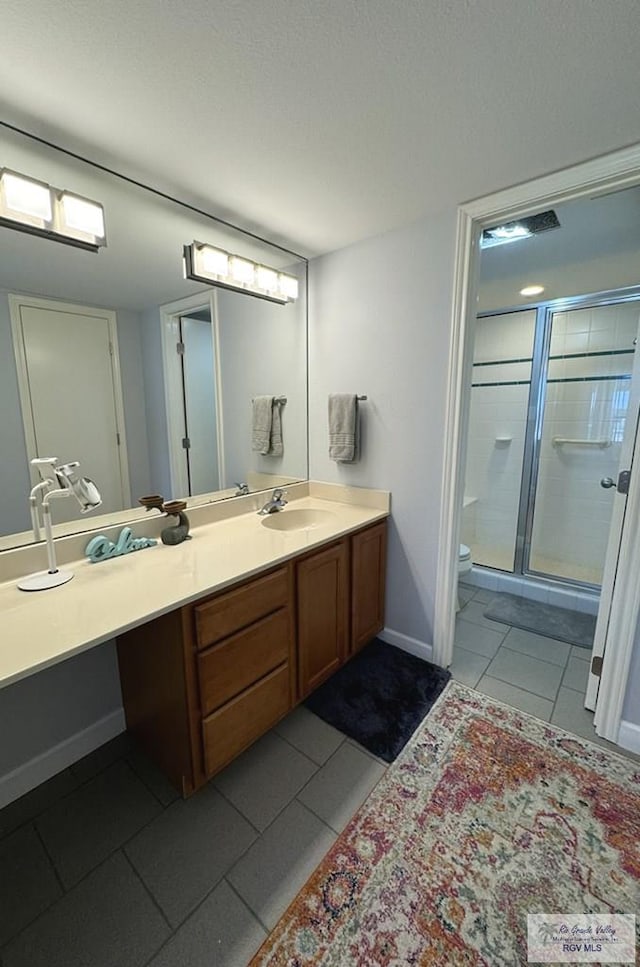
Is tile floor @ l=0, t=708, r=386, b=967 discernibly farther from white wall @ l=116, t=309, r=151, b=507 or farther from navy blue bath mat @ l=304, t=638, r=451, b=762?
white wall @ l=116, t=309, r=151, b=507

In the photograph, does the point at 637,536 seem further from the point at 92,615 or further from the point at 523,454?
the point at 92,615

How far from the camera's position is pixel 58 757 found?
1.40 m

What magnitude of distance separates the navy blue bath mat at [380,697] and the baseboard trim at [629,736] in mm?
692

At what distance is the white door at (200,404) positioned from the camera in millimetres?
1770

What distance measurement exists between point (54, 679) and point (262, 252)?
209 cm

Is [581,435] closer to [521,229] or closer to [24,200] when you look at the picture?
[521,229]

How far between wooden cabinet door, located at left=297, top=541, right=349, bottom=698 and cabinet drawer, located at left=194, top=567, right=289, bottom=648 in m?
0.12

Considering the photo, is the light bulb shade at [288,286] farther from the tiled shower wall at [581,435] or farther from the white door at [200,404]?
the tiled shower wall at [581,435]

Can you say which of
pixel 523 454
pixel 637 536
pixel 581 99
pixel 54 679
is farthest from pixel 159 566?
pixel 523 454

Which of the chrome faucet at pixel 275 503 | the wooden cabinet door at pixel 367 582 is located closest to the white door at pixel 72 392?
the chrome faucet at pixel 275 503

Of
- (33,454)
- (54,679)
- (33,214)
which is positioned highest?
(33,214)

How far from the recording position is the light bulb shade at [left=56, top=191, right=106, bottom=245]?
1.25 metres

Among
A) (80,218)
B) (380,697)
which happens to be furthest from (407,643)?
(80,218)

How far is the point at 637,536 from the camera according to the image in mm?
1405
